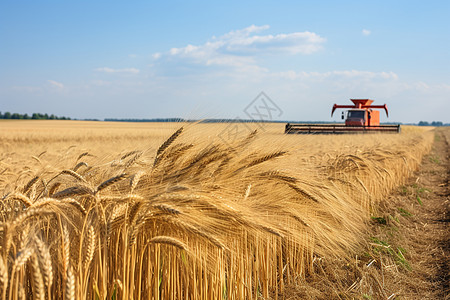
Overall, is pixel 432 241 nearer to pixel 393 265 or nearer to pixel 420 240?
pixel 420 240

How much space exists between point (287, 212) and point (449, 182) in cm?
771

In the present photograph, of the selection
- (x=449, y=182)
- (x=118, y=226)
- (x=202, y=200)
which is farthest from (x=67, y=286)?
(x=449, y=182)

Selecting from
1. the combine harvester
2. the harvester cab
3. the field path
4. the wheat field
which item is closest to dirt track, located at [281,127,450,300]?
the field path

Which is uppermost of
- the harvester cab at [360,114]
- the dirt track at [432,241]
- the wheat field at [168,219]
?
the harvester cab at [360,114]

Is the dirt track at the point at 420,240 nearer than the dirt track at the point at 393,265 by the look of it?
No

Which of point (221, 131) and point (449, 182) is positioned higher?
point (221, 131)

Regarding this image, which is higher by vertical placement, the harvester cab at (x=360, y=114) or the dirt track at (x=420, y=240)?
the harvester cab at (x=360, y=114)

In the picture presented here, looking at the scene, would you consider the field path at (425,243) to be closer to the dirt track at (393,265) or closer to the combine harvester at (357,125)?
the dirt track at (393,265)

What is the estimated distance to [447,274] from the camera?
3209 mm

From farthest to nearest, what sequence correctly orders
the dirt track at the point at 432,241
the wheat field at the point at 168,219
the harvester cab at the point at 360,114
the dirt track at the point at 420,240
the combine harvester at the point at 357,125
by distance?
the harvester cab at the point at 360,114
the combine harvester at the point at 357,125
the dirt track at the point at 432,241
the dirt track at the point at 420,240
the wheat field at the point at 168,219

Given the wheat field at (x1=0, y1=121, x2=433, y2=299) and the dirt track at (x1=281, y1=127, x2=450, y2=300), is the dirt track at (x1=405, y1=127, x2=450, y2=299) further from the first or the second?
the wheat field at (x1=0, y1=121, x2=433, y2=299)

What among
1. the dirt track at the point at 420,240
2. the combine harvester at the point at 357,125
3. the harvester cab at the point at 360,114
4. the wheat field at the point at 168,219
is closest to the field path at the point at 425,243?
the dirt track at the point at 420,240

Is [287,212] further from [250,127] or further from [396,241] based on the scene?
[396,241]

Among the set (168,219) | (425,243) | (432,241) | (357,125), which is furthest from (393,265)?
(357,125)
